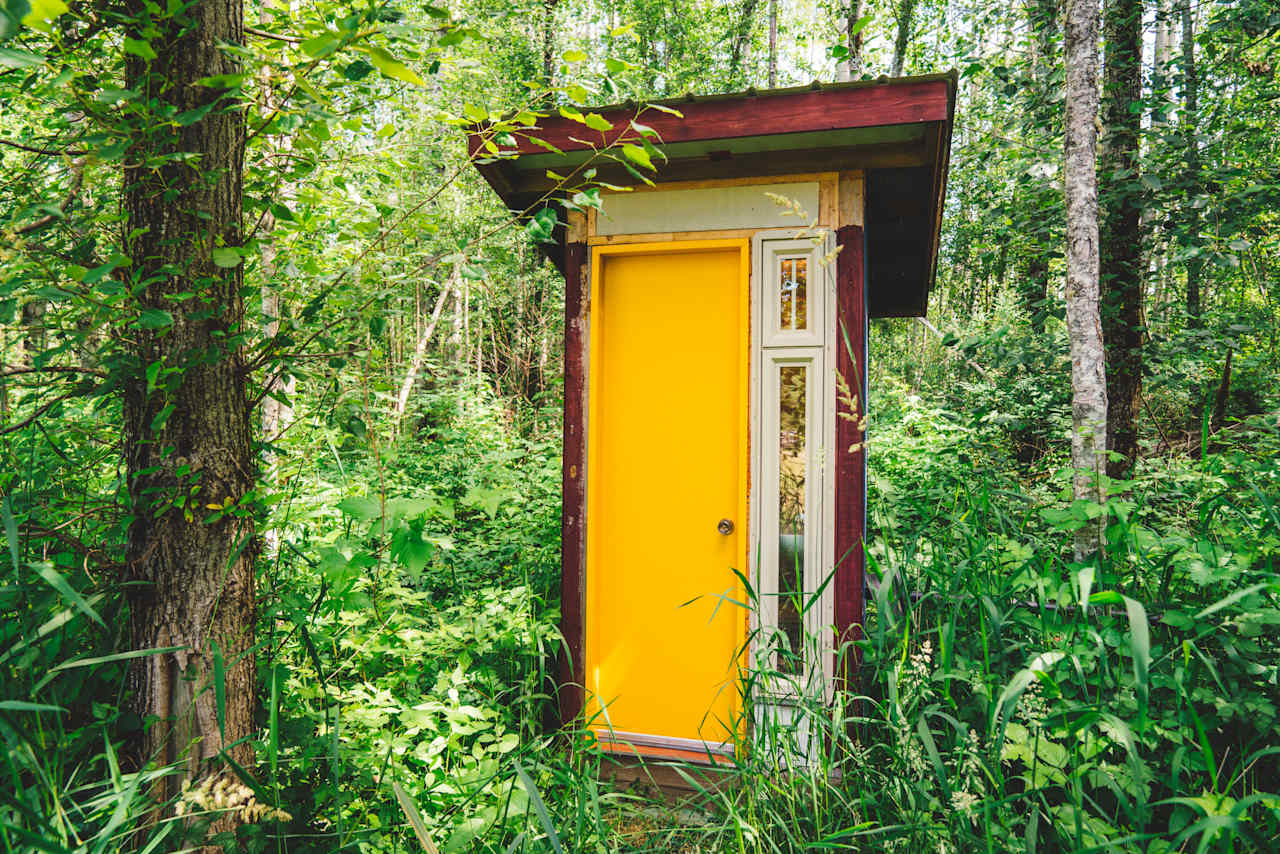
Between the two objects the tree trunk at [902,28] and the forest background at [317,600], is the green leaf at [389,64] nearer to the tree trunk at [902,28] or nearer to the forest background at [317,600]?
the forest background at [317,600]

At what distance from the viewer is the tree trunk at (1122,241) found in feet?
14.9

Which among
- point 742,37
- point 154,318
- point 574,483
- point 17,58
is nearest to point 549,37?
point 742,37

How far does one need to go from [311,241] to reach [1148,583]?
11.1 feet

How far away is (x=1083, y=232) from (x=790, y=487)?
2523 millimetres

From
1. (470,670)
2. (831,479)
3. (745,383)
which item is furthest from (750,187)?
(470,670)

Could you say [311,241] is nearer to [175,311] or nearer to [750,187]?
[175,311]

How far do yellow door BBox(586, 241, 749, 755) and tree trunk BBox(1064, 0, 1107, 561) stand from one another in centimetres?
215

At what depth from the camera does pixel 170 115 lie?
1354mm

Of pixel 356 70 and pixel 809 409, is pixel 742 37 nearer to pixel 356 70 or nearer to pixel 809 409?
pixel 809 409

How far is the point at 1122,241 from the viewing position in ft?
15.1

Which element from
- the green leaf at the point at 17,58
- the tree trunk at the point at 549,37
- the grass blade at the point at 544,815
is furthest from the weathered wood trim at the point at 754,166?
the tree trunk at the point at 549,37

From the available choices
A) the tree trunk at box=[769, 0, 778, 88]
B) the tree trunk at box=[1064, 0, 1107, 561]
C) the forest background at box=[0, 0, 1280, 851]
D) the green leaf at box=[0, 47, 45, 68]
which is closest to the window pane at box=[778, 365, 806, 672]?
the forest background at box=[0, 0, 1280, 851]

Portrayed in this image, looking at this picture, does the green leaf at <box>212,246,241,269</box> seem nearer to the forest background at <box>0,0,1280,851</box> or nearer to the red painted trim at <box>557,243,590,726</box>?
the forest background at <box>0,0,1280,851</box>

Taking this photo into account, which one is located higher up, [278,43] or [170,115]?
[278,43]
